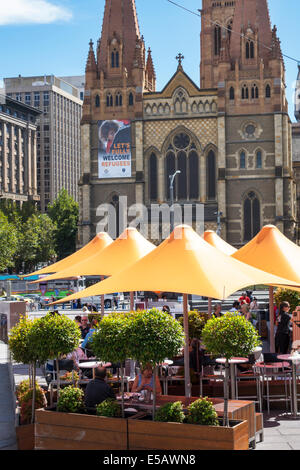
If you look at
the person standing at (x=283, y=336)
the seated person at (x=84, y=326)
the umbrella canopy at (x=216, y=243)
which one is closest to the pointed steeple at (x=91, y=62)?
the umbrella canopy at (x=216, y=243)

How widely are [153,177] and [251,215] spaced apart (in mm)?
8471

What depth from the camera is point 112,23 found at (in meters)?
57.5

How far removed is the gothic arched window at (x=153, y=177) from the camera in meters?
54.7

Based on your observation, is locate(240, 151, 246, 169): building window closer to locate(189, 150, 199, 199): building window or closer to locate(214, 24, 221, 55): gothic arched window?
locate(189, 150, 199, 199): building window

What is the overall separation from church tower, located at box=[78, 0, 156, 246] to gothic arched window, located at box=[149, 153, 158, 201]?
3.95 feet

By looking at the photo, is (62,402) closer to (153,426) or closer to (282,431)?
(153,426)

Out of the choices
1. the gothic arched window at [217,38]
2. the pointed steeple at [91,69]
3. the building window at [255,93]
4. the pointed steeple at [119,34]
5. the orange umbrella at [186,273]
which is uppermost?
the gothic arched window at [217,38]

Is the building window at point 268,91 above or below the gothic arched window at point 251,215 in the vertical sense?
above

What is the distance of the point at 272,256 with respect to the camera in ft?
44.6

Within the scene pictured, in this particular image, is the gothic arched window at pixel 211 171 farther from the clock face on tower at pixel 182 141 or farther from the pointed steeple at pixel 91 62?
the pointed steeple at pixel 91 62

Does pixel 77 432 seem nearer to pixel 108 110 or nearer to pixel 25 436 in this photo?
pixel 25 436

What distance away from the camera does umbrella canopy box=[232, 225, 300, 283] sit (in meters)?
13.0

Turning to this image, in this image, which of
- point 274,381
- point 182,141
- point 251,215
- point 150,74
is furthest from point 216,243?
point 150,74

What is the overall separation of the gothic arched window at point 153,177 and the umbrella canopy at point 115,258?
129 feet
